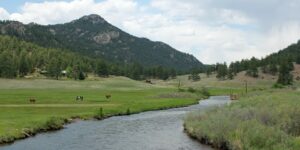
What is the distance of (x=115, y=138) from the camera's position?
5388cm

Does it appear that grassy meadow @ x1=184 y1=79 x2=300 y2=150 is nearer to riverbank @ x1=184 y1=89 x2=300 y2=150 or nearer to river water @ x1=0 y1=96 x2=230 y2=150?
riverbank @ x1=184 y1=89 x2=300 y2=150

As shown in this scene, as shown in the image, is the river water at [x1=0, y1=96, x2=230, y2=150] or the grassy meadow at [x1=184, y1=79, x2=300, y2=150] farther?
the river water at [x1=0, y1=96, x2=230, y2=150]

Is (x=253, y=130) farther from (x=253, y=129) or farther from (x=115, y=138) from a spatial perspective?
(x=115, y=138)

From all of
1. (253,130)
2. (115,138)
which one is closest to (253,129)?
(253,130)

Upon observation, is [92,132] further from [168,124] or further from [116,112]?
[116,112]

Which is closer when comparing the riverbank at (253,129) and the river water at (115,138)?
the riverbank at (253,129)

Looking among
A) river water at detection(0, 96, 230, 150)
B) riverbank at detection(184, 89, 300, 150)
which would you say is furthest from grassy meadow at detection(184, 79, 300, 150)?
river water at detection(0, 96, 230, 150)

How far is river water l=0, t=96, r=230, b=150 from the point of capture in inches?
1838

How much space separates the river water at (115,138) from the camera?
46.7m

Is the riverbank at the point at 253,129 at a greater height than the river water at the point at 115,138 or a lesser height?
greater

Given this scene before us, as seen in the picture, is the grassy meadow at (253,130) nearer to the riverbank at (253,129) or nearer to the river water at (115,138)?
the riverbank at (253,129)

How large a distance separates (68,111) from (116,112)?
30.1 feet

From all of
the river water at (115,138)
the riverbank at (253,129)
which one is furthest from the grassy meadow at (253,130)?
the river water at (115,138)

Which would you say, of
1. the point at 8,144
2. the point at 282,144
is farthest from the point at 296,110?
the point at 8,144
